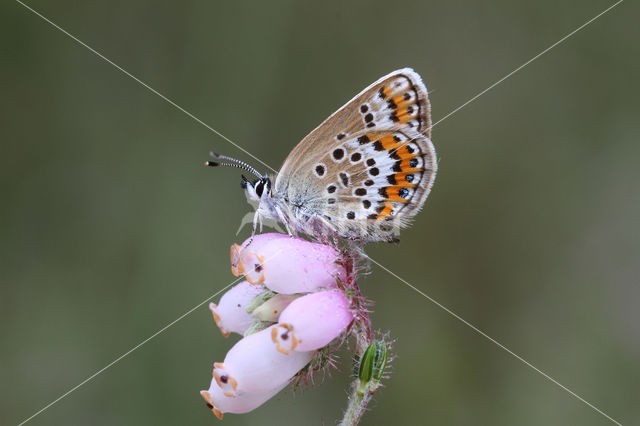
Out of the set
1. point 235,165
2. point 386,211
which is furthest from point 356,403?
point 235,165

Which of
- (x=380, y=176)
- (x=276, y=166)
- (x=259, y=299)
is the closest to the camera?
(x=259, y=299)

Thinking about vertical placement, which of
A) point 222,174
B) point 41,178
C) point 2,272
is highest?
point 222,174

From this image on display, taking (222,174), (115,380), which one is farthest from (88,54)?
(115,380)

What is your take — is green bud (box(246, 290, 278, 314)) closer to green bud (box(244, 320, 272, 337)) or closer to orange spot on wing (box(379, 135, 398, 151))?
green bud (box(244, 320, 272, 337))

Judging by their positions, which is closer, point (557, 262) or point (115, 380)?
point (115, 380)

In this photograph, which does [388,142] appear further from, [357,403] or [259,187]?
[357,403]

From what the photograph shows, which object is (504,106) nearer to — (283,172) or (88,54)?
(283,172)
